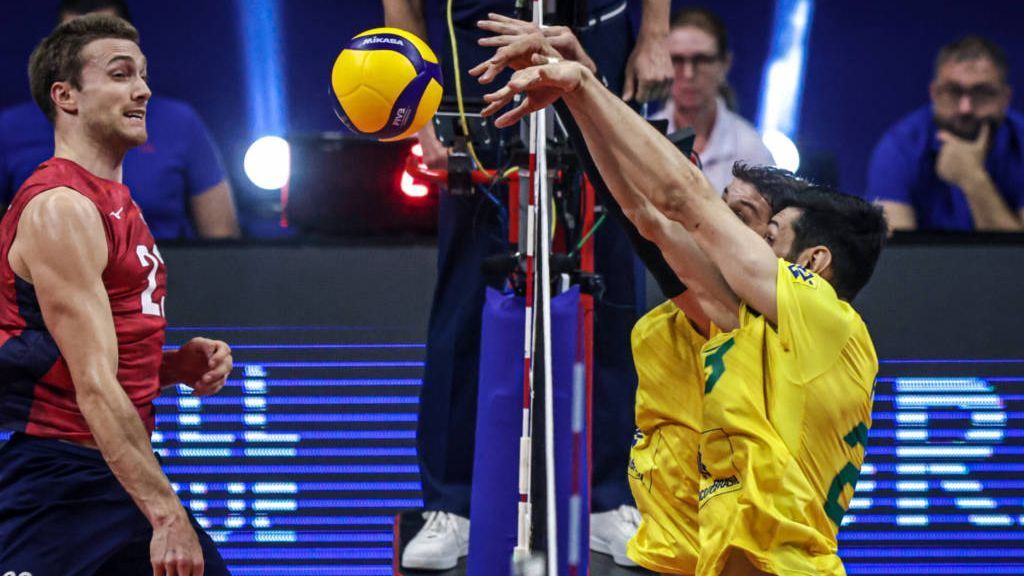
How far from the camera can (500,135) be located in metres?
3.36

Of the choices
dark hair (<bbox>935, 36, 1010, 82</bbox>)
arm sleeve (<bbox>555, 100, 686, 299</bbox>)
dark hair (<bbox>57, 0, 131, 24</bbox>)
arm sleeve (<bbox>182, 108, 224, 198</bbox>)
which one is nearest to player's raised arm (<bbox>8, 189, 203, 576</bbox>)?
arm sleeve (<bbox>555, 100, 686, 299</bbox>)

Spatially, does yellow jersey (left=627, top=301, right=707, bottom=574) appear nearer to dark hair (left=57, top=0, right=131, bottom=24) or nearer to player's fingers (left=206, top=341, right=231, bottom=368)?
player's fingers (left=206, top=341, right=231, bottom=368)

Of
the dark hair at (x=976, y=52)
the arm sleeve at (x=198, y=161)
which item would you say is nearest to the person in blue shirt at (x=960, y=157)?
the dark hair at (x=976, y=52)

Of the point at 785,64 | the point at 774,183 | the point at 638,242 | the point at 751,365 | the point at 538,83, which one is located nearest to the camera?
the point at 538,83

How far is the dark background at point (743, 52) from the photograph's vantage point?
6.72 m

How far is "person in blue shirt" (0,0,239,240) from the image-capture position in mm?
4570

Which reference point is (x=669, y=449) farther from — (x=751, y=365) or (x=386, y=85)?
(x=386, y=85)

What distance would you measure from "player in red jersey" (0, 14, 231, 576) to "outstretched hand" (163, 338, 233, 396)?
0.45 ft

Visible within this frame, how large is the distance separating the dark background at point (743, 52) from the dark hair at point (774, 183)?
4253 mm

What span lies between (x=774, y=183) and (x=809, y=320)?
38cm

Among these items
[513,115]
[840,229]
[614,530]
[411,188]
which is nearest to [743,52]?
[411,188]

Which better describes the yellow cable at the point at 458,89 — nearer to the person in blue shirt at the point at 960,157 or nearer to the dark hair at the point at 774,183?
the dark hair at the point at 774,183

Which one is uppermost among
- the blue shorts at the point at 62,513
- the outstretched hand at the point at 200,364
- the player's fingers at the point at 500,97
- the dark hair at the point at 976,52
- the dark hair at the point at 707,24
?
the dark hair at the point at 707,24

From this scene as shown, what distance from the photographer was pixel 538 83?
2168 mm
